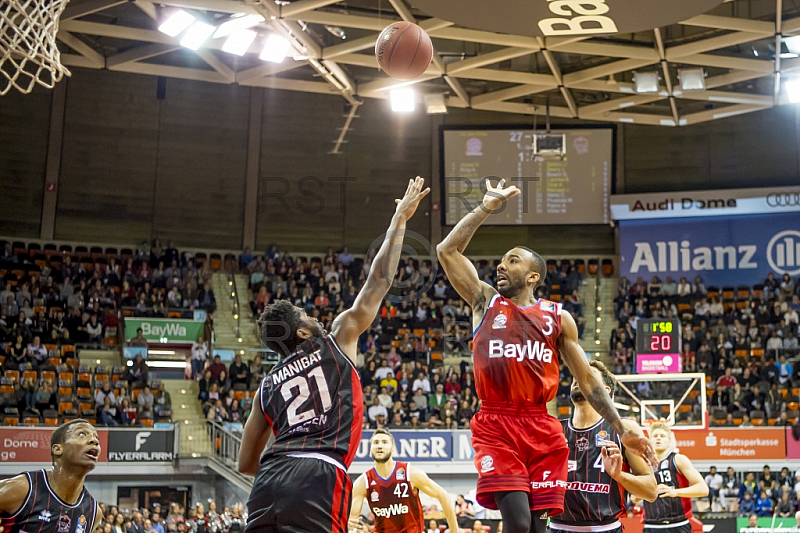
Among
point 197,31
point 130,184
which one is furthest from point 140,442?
point 130,184

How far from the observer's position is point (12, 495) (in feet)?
20.7

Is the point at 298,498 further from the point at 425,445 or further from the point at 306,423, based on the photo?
the point at 425,445

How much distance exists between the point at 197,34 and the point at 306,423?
17.9m

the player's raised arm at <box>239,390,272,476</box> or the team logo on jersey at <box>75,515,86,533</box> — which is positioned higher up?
the player's raised arm at <box>239,390,272,476</box>

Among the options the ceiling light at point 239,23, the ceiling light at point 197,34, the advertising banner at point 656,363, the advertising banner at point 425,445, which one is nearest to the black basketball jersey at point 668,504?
the advertising banner at point 656,363

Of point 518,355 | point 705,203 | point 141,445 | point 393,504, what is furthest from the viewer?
point 705,203

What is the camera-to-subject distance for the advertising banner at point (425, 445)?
21.9 m

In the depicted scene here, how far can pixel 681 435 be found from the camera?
22.0 meters

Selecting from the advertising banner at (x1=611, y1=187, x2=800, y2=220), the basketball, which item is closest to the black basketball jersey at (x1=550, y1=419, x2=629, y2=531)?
the basketball

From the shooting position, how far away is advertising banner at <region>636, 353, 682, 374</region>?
651 inches

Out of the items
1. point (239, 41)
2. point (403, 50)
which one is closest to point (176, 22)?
point (239, 41)

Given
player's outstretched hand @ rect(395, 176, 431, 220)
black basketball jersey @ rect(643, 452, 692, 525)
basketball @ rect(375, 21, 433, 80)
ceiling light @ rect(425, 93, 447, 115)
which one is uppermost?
ceiling light @ rect(425, 93, 447, 115)

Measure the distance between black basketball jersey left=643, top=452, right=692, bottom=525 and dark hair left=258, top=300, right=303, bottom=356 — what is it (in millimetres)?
5052

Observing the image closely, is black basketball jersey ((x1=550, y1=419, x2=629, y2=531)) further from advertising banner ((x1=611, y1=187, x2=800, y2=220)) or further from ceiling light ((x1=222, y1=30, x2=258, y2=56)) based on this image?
advertising banner ((x1=611, y1=187, x2=800, y2=220))
